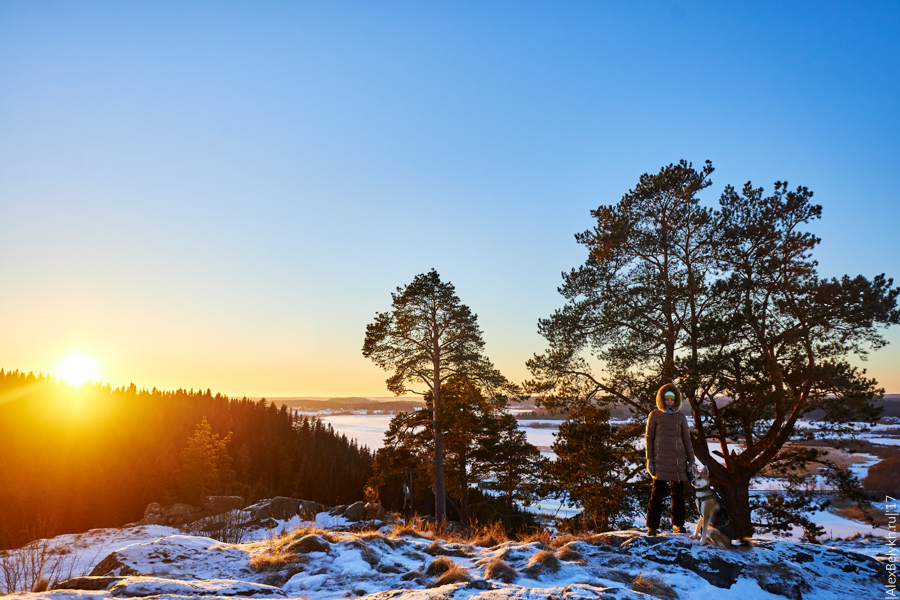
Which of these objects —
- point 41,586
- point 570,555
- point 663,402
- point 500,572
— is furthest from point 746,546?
point 41,586

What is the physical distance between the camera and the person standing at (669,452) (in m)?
6.59

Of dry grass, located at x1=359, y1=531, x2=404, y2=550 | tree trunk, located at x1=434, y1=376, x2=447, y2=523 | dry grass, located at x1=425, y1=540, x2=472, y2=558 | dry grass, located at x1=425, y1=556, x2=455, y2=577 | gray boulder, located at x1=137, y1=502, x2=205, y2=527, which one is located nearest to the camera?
dry grass, located at x1=425, y1=556, x2=455, y2=577

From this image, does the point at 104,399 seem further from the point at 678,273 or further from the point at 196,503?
the point at 678,273

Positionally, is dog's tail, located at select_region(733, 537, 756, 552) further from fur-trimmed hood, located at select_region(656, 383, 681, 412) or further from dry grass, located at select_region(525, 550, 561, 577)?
dry grass, located at select_region(525, 550, 561, 577)

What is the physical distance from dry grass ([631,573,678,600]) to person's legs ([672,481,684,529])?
1.95 meters

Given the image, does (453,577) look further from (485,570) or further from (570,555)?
(570,555)

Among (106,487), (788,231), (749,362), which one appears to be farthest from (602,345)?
(106,487)

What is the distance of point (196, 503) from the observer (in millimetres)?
41156

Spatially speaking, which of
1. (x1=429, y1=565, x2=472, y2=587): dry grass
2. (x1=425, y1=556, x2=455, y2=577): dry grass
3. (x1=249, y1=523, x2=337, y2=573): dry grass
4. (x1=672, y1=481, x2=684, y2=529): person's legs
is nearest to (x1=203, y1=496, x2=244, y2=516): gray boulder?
(x1=249, y1=523, x2=337, y2=573): dry grass

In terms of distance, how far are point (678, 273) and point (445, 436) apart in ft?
56.5

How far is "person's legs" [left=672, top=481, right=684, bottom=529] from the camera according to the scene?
675 centimetres

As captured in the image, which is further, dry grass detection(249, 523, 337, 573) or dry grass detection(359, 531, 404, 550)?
dry grass detection(359, 531, 404, 550)

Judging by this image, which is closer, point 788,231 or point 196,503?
point 788,231

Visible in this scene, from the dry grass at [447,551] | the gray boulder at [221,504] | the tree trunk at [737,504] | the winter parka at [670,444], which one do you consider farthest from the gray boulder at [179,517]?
the winter parka at [670,444]
